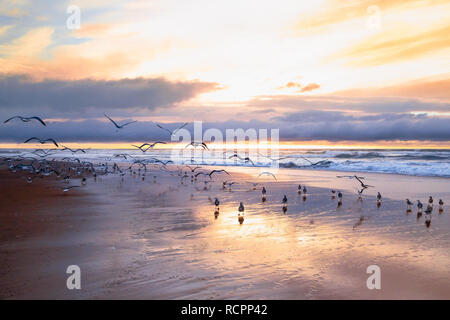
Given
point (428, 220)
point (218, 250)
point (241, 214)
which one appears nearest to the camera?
point (218, 250)

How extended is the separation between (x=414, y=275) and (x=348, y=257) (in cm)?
173

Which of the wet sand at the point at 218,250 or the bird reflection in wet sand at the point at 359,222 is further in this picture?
the bird reflection in wet sand at the point at 359,222

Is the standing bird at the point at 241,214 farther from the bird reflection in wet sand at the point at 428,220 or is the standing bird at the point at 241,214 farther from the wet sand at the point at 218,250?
the bird reflection in wet sand at the point at 428,220

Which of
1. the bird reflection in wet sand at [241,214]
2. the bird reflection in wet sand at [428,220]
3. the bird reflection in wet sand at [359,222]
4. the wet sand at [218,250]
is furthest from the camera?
the bird reflection in wet sand at [241,214]

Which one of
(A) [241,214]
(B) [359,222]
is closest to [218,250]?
(A) [241,214]

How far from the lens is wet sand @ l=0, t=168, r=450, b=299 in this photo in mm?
7535

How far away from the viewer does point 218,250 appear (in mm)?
10172

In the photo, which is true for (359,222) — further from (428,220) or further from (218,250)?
(218,250)

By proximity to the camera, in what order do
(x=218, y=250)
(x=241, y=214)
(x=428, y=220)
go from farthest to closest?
(x=241, y=214) < (x=428, y=220) < (x=218, y=250)

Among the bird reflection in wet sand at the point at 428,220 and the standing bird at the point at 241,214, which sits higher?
the standing bird at the point at 241,214

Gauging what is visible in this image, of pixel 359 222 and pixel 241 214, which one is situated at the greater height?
pixel 241 214

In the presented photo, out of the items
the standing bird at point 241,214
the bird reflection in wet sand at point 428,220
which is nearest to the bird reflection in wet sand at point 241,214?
the standing bird at point 241,214

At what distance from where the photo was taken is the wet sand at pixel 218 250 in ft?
24.7
